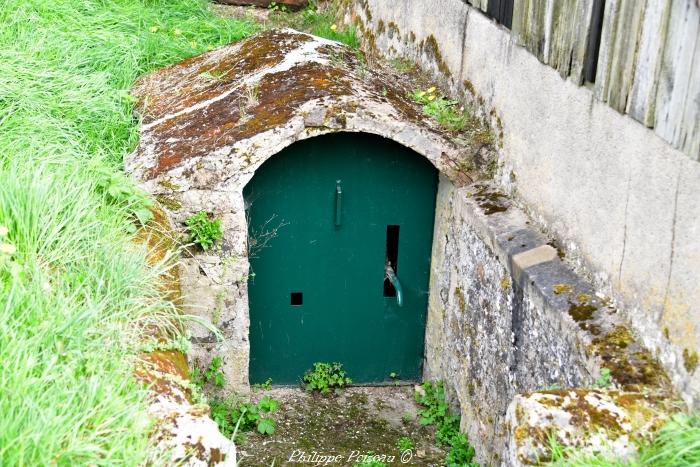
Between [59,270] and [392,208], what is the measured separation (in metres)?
2.91

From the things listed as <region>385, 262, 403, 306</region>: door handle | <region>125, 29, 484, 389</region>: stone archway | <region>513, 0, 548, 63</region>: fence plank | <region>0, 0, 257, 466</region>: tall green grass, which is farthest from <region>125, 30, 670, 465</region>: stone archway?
<region>513, 0, 548, 63</region>: fence plank

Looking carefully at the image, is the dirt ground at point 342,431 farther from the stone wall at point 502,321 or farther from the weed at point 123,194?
the weed at point 123,194

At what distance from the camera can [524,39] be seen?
5113 millimetres

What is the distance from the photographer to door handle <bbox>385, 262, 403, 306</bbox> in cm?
651

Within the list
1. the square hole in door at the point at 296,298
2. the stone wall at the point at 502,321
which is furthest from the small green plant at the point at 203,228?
the stone wall at the point at 502,321

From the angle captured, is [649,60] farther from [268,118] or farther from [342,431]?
[342,431]

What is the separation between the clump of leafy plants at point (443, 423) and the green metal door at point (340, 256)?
1.38 feet

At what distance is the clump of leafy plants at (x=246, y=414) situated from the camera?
20.6 feet

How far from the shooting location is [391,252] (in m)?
6.75

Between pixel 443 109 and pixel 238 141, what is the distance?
1.50m

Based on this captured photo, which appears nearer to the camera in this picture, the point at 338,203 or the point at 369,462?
the point at 369,462

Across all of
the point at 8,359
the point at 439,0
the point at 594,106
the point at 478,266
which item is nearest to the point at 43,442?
the point at 8,359

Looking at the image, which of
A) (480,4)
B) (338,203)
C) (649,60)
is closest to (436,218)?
(338,203)

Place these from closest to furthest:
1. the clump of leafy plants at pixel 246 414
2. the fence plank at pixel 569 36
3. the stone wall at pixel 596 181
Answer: the stone wall at pixel 596 181
the fence plank at pixel 569 36
the clump of leafy plants at pixel 246 414
